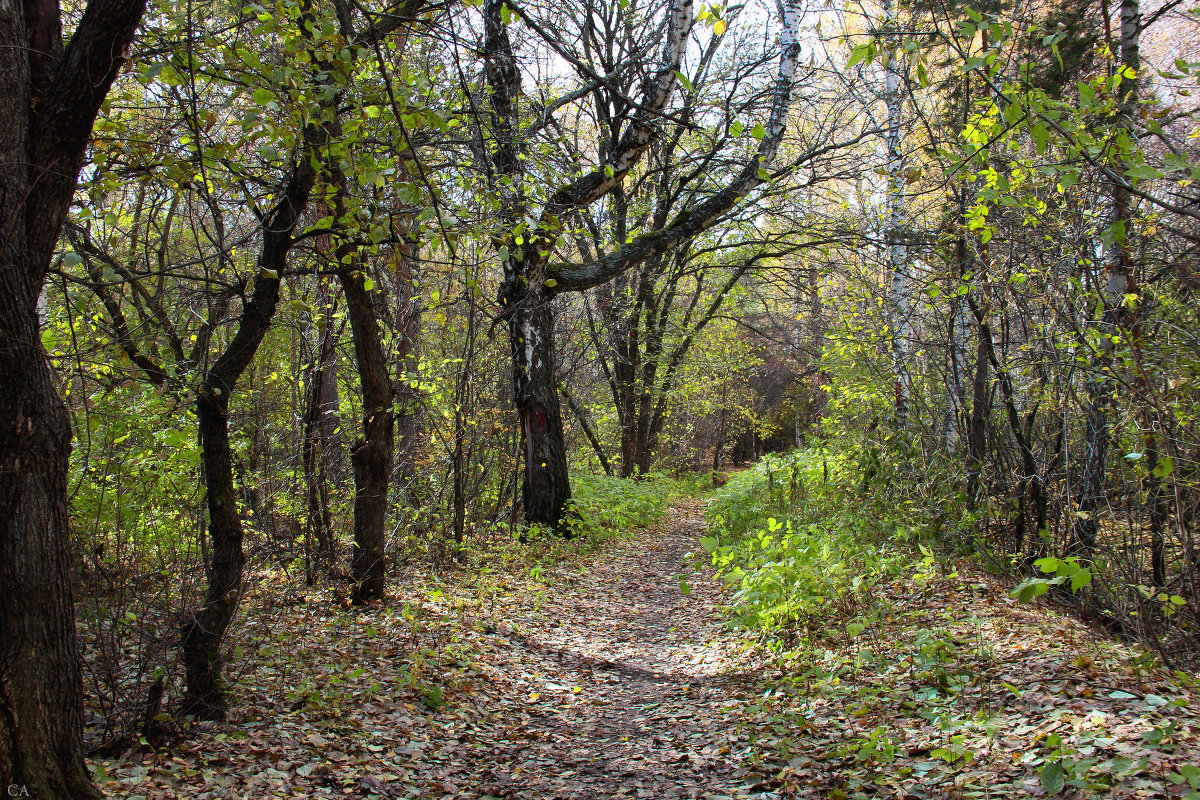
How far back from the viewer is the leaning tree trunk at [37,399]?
2475 mm

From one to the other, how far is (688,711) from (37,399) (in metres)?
4.06

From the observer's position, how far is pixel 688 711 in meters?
4.58

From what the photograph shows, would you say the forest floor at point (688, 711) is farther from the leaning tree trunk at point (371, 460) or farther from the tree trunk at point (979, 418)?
the tree trunk at point (979, 418)

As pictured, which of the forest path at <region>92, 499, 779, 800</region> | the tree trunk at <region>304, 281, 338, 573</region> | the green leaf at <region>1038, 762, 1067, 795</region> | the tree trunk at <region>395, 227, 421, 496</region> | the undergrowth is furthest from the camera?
the tree trunk at <region>395, 227, 421, 496</region>

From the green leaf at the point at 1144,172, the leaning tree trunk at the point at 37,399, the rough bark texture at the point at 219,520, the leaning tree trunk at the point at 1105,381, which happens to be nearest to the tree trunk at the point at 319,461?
the rough bark texture at the point at 219,520

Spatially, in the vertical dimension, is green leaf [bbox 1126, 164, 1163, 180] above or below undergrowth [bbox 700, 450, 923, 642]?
above

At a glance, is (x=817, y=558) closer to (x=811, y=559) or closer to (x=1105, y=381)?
(x=811, y=559)

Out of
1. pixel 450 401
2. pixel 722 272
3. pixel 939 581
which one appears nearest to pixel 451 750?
pixel 939 581

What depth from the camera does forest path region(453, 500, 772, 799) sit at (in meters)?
3.69

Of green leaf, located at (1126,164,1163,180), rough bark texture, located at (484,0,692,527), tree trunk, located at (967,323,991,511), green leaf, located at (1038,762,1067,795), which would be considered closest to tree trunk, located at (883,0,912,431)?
tree trunk, located at (967,323,991,511)

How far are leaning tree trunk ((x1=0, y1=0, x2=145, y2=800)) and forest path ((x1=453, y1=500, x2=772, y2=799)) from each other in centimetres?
209

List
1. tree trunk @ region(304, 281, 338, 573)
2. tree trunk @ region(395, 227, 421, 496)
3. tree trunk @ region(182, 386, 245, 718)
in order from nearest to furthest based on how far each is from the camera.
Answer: tree trunk @ region(182, 386, 245, 718) → tree trunk @ region(304, 281, 338, 573) → tree trunk @ region(395, 227, 421, 496)

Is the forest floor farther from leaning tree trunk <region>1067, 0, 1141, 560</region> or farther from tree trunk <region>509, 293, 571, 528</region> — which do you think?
tree trunk <region>509, 293, 571, 528</region>

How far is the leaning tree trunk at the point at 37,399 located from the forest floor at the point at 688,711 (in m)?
0.64
